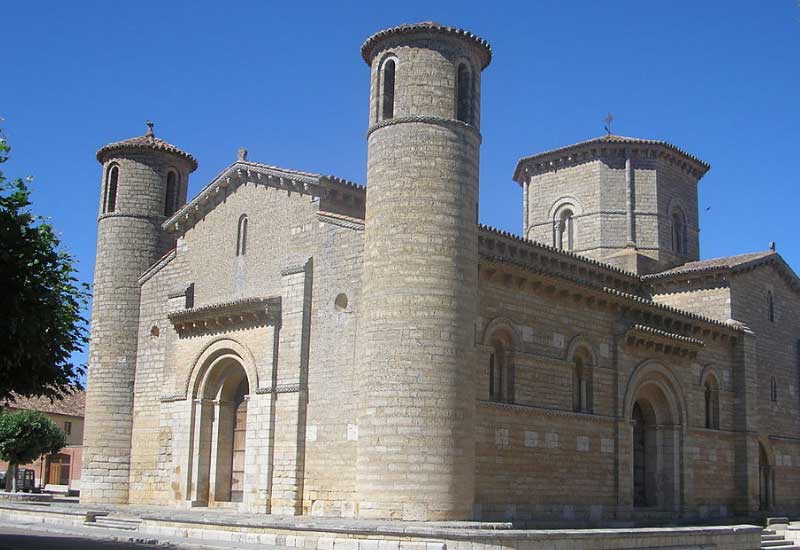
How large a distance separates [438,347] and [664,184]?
17256mm

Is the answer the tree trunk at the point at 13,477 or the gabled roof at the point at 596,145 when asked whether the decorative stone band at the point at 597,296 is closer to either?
the gabled roof at the point at 596,145

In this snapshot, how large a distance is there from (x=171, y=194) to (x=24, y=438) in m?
17.7

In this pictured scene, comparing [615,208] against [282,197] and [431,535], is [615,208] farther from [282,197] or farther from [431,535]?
[431,535]

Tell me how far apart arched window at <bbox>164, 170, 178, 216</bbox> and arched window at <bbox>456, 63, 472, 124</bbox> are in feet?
39.0

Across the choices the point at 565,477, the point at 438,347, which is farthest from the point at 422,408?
the point at 565,477

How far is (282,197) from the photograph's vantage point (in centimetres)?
2489

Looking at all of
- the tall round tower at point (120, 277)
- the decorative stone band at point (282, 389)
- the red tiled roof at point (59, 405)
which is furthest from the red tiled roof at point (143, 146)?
the red tiled roof at point (59, 405)

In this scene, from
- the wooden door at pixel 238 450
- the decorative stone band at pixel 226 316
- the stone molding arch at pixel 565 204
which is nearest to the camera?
the decorative stone band at pixel 226 316

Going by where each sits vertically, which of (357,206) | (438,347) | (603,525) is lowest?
(603,525)

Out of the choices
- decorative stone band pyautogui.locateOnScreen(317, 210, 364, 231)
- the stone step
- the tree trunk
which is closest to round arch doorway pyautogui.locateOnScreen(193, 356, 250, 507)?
the stone step

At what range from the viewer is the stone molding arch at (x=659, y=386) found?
1039 inches

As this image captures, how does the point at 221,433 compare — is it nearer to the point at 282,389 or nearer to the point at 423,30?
the point at 282,389

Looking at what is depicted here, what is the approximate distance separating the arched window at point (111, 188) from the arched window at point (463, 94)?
12.9 metres

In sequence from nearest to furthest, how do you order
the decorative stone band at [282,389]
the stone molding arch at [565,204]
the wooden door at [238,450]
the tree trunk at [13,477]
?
the decorative stone band at [282,389] → the wooden door at [238,450] → the stone molding arch at [565,204] → the tree trunk at [13,477]
